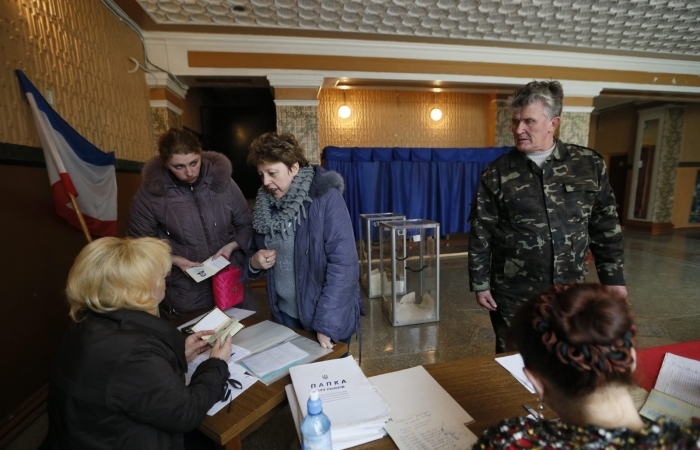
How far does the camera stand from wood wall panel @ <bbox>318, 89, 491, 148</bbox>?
6070mm

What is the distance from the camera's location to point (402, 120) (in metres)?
6.31

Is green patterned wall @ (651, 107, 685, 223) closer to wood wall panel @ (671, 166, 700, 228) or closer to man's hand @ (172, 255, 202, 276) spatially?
wood wall panel @ (671, 166, 700, 228)

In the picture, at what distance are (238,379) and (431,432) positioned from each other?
0.61m

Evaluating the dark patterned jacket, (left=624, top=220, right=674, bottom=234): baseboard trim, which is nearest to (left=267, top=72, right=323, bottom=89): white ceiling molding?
the dark patterned jacket

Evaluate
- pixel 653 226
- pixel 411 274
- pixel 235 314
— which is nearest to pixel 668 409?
pixel 235 314

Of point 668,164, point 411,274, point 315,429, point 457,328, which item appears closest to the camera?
point 315,429

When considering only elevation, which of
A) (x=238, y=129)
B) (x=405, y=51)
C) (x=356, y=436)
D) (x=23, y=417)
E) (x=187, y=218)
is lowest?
(x=23, y=417)

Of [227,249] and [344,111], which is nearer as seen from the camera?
[227,249]

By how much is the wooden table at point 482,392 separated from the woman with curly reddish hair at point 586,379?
321mm

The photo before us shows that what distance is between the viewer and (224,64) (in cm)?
396

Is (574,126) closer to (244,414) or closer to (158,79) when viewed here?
(158,79)

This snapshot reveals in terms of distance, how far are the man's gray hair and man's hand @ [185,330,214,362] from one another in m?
1.62

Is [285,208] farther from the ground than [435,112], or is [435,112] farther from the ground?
[435,112]

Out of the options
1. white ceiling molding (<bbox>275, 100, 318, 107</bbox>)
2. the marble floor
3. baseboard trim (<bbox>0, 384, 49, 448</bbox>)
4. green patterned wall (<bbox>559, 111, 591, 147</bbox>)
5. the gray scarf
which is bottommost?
the marble floor
